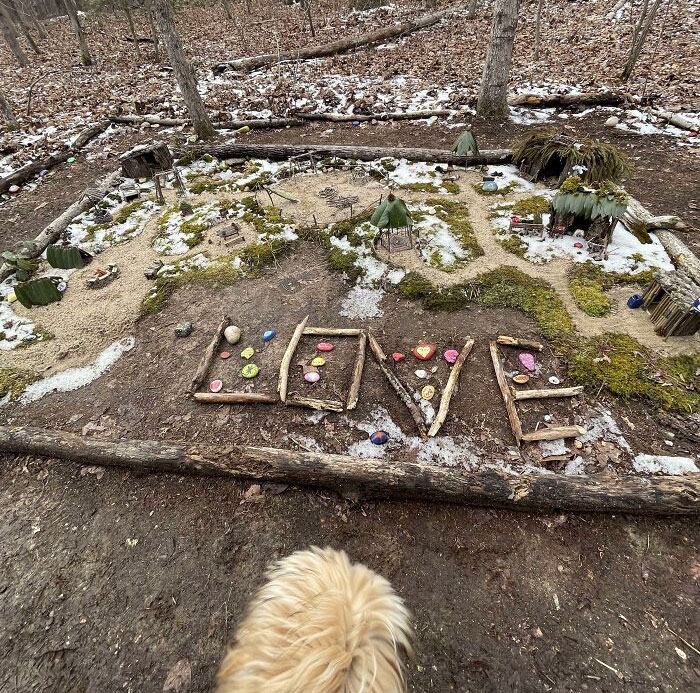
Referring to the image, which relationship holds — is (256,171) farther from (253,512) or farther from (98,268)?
(253,512)

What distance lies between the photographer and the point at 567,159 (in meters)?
6.72

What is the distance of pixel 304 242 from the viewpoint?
6.61 metres

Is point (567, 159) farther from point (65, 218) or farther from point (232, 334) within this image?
point (65, 218)

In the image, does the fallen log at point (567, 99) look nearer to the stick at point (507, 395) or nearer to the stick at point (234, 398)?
the stick at point (507, 395)

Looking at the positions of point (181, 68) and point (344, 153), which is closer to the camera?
point (344, 153)

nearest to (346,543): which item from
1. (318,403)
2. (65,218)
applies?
(318,403)

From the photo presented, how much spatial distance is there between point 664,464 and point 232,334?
4.79 m

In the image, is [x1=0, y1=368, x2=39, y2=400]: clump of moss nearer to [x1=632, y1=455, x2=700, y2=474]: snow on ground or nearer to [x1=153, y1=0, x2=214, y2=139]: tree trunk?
[x1=632, y1=455, x2=700, y2=474]: snow on ground

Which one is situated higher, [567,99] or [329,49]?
[329,49]

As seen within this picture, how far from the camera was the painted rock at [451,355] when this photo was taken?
4.50 meters

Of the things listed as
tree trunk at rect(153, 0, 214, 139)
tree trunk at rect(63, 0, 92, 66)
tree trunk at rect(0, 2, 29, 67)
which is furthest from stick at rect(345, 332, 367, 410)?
tree trunk at rect(0, 2, 29, 67)

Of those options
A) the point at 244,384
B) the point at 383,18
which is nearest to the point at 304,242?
the point at 244,384

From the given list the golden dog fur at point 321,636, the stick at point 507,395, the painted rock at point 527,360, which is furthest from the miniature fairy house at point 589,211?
the golden dog fur at point 321,636

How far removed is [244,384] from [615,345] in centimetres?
438
